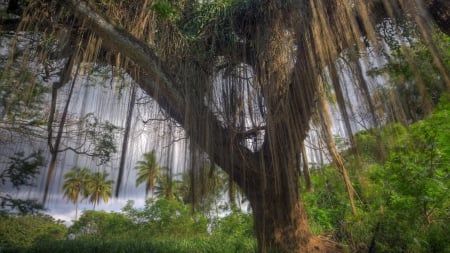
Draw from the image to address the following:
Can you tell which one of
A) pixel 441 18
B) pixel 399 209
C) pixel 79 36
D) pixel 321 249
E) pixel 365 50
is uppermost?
pixel 441 18

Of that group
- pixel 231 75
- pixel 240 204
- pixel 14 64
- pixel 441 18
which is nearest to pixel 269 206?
pixel 240 204

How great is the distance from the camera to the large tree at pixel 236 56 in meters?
1.74

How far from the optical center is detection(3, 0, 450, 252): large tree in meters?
1.74

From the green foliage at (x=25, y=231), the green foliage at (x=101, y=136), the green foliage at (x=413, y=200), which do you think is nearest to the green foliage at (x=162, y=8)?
the green foliage at (x=101, y=136)

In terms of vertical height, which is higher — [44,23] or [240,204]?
[44,23]

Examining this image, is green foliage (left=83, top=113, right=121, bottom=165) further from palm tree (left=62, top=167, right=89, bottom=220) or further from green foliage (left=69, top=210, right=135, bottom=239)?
green foliage (left=69, top=210, right=135, bottom=239)

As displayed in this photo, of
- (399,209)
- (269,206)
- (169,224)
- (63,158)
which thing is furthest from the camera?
(169,224)

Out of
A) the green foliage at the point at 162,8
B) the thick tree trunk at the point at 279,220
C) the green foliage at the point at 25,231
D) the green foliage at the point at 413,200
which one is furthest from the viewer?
the green foliage at the point at 25,231

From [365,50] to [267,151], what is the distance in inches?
53.8

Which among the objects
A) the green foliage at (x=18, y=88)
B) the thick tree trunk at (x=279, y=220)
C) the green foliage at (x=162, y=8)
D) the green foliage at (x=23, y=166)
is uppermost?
the green foliage at (x=162, y=8)

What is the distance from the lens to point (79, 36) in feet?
8.73

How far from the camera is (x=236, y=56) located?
2822mm

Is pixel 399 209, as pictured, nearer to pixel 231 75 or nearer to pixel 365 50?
pixel 231 75

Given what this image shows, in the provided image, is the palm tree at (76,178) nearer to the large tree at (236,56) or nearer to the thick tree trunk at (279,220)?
the large tree at (236,56)
